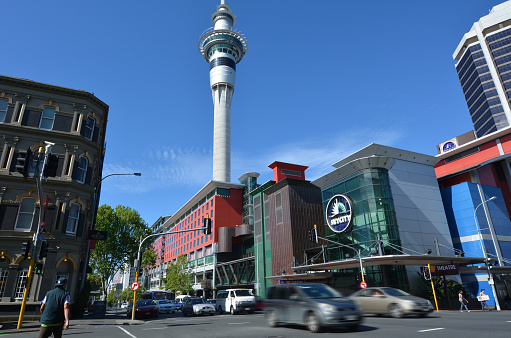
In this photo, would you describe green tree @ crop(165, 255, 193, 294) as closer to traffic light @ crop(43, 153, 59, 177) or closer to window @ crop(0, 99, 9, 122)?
window @ crop(0, 99, 9, 122)

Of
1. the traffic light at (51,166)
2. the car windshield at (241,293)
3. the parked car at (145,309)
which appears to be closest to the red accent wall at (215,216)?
the car windshield at (241,293)

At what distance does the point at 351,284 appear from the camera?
34.4 metres

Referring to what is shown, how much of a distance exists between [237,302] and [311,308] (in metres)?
19.1

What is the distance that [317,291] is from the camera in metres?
10.5

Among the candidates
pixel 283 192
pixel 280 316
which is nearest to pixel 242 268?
pixel 283 192

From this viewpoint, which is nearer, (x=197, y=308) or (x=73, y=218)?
(x=73, y=218)

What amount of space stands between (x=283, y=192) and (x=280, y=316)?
36.2 m

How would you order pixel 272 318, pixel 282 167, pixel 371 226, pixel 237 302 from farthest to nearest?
pixel 282 167 → pixel 371 226 → pixel 237 302 → pixel 272 318

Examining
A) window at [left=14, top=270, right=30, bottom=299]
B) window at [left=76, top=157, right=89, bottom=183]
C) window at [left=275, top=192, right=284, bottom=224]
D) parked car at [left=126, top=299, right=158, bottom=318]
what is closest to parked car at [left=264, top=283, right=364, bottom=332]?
parked car at [left=126, top=299, right=158, bottom=318]

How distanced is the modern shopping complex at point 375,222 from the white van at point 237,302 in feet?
24.5

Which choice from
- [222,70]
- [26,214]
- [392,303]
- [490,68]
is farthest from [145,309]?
[490,68]

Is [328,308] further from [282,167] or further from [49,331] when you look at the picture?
[282,167]

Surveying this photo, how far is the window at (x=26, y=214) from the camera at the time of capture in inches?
912

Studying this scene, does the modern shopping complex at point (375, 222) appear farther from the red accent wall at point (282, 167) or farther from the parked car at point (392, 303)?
the parked car at point (392, 303)
